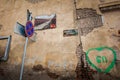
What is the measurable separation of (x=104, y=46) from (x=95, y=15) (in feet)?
3.41

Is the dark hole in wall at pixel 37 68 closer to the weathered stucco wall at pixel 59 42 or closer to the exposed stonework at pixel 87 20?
the weathered stucco wall at pixel 59 42

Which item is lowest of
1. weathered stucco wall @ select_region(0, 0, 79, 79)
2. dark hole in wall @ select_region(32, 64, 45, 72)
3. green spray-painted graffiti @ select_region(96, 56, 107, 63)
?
dark hole in wall @ select_region(32, 64, 45, 72)

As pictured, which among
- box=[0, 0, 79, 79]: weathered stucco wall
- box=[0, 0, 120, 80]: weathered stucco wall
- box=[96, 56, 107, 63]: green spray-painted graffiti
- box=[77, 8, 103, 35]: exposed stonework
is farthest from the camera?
box=[77, 8, 103, 35]: exposed stonework

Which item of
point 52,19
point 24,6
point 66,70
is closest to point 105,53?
point 66,70

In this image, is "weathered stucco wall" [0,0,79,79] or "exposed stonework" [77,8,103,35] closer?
"weathered stucco wall" [0,0,79,79]

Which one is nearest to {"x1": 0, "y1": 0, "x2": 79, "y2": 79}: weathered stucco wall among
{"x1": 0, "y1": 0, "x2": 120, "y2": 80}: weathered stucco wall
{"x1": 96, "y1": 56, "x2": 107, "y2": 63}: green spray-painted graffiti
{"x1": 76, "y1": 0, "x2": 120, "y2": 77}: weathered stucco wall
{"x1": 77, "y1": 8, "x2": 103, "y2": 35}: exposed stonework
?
{"x1": 0, "y1": 0, "x2": 120, "y2": 80}: weathered stucco wall

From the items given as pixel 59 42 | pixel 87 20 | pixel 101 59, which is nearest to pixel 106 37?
pixel 101 59

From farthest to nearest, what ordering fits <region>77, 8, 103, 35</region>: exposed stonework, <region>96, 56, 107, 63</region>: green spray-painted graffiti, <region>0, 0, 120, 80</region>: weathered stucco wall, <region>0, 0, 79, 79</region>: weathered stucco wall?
<region>77, 8, 103, 35</region>: exposed stonework → <region>0, 0, 79, 79</region>: weathered stucco wall → <region>0, 0, 120, 80</region>: weathered stucco wall → <region>96, 56, 107, 63</region>: green spray-painted graffiti

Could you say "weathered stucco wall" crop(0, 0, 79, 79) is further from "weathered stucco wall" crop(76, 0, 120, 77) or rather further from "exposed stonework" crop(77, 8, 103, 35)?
"weathered stucco wall" crop(76, 0, 120, 77)

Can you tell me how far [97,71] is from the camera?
353cm

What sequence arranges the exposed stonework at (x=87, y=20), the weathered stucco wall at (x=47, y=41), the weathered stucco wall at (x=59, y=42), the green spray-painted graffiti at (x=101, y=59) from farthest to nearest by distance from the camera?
the exposed stonework at (x=87, y=20) → the weathered stucco wall at (x=47, y=41) → the weathered stucco wall at (x=59, y=42) → the green spray-painted graffiti at (x=101, y=59)

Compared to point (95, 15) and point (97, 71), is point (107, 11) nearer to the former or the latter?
point (95, 15)

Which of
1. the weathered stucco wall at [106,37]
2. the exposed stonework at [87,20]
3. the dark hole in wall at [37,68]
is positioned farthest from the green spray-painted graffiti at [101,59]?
the dark hole in wall at [37,68]

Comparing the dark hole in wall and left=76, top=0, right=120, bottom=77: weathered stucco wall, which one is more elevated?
left=76, top=0, right=120, bottom=77: weathered stucco wall
